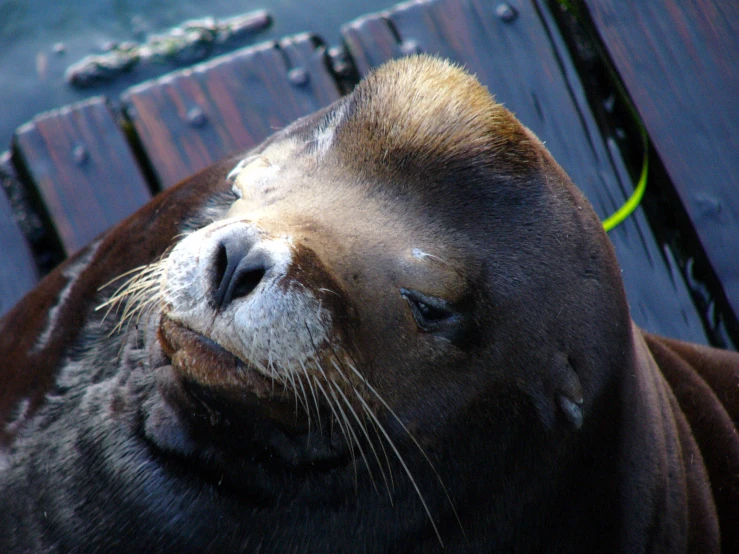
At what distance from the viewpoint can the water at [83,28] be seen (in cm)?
581

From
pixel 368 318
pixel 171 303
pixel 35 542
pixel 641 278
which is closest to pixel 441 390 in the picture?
pixel 368 318

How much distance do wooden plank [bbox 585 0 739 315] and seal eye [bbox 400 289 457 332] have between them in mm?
2668

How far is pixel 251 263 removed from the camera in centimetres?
190

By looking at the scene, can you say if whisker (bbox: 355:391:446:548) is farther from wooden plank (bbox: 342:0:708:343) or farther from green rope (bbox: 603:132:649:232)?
green rope (bbox: 603:132:649:232)

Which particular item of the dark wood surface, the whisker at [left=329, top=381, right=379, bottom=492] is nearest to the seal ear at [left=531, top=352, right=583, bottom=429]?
the whisker at [left=329, top=381, right=379, bottom=492]

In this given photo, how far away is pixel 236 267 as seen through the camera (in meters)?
1.92

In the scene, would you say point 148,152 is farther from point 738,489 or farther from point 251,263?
point 738,489

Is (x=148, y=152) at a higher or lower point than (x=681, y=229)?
higher

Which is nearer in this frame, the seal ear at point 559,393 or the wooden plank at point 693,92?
the seal ear at point 559,393

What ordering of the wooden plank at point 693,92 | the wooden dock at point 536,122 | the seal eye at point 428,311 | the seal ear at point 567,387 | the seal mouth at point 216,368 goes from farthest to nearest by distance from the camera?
the wooden plank at point 693,92, the wooden dock at point 536,122, the seal ear at point 567,387, the seal eye at point 428,311, the seal mouth at point 216,368

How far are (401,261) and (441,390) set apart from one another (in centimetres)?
39

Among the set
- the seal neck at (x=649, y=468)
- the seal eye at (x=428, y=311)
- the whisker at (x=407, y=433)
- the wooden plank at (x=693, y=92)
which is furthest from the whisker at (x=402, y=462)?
the wooden plank at (x=693, y=92)

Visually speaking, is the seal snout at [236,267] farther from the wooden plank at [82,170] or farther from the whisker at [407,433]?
the wooden plank at [82,170]

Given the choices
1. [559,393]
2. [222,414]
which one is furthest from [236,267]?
[559,393]
